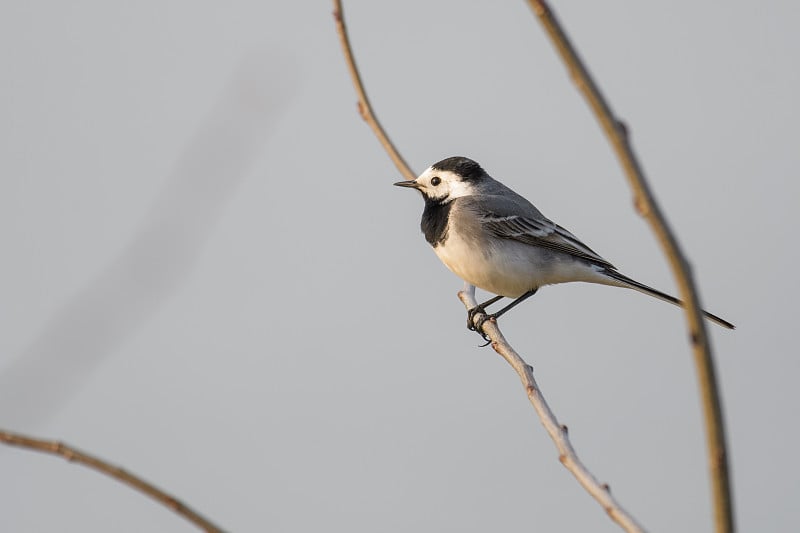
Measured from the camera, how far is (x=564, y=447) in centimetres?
359

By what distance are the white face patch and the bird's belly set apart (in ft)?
2.23

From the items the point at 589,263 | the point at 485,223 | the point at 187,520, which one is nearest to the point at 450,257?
the point at 485,223

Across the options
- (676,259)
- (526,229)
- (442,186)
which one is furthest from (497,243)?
(676,259)

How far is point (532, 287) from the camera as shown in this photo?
28.5ft

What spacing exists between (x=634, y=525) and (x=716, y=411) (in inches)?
30.2

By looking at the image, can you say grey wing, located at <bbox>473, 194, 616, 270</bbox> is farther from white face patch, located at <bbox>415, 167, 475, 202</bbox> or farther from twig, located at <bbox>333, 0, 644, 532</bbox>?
twig, located at <bbox>333, 0, 644, 532</bbox>

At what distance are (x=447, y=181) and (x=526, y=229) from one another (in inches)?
33.2

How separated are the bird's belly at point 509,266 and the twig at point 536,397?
185cm

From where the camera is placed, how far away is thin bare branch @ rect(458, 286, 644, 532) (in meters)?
2.90

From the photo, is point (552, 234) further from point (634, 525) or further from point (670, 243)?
point (670, 243)

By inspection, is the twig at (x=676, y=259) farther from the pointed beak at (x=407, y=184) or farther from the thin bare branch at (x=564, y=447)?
the pointed beak at (x=407, y=184)

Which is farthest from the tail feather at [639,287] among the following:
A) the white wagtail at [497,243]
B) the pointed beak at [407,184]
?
the pointed beak at [407,184]

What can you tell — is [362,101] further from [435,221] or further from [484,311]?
[435,221]

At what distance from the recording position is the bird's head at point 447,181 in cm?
898
